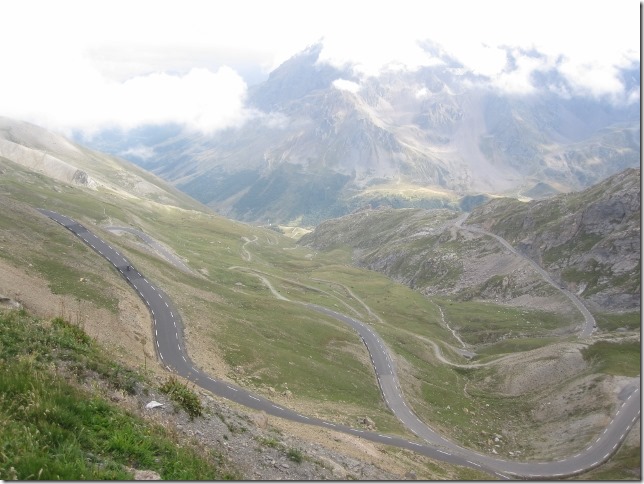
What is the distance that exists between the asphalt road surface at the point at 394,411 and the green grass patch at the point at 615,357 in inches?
276

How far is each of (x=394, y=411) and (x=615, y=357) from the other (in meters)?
51.2

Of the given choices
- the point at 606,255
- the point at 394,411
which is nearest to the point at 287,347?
the point at 394,411

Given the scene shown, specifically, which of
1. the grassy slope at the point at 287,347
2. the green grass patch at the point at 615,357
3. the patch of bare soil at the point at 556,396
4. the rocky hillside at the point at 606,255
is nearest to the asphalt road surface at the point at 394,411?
the patch of bare soil at the point at 556,396

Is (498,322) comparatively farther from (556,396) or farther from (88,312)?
(88,312)

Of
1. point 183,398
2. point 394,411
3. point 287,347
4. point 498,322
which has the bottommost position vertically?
point 394,411

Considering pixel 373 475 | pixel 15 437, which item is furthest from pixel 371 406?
pixel 15 437

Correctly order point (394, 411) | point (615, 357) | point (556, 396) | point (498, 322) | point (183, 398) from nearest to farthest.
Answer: point (183, 398) < point (394, 411) < point (556, 396) < point (615, 357) < point (498, 322)

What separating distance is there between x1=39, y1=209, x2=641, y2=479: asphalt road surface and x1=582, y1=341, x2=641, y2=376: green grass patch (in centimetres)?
701

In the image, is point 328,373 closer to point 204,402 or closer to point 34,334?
point 204,402

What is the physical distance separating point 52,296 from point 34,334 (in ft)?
133

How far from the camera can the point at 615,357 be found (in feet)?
304

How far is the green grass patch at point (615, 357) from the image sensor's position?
284 feet

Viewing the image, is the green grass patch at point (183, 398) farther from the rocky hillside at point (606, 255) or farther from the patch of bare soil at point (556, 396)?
the rocky hillside at point (606, 255)

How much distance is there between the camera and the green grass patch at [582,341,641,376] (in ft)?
284
